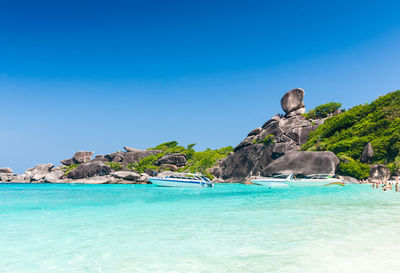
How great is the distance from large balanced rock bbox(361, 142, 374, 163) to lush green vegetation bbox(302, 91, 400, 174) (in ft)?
2.12

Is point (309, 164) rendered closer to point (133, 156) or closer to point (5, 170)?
point (133, 156)

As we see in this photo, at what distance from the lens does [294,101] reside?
6681 cm

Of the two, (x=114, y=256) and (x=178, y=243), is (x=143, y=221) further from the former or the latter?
(x=114, y=256)

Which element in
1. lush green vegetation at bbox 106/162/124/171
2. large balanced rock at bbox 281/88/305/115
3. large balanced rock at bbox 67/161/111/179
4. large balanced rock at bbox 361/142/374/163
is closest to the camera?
large balanced rock at bbox 361/142/374/163

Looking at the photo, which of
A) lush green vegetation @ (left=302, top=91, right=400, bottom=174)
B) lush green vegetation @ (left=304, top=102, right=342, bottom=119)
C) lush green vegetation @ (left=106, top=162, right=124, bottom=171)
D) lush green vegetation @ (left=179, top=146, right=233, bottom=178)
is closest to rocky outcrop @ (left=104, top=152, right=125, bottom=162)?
lush green vegetation @ (left=106, top=162, right=124, bottom=171)

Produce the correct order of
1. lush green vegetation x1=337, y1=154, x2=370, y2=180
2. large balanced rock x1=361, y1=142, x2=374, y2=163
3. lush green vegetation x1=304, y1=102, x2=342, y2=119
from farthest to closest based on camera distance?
lush green vegetation x1=304, y1=102, x2=342, y2=119 → large balanced rock x1=361, y1=142, x2=374, y2=163 → lush green vegetation x1=337, y1=154, x2=370, y2=180

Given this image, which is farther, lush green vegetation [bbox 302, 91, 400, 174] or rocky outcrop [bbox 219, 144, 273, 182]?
rocky outcrop [bbox 219, 144, 273, 182]

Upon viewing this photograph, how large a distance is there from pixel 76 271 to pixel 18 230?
5118mm

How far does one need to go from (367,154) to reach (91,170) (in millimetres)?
57054

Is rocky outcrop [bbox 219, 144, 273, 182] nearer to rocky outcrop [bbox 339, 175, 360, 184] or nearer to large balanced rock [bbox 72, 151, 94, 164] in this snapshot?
rocky outcrop [bbox 339, 175, 360, 184]

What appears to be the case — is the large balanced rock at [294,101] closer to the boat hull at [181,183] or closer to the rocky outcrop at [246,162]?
the rocky outcrop at [246,162]

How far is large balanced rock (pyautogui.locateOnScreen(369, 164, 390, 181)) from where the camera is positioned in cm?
3844

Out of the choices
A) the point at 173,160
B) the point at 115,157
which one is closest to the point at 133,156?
the point at 115,157

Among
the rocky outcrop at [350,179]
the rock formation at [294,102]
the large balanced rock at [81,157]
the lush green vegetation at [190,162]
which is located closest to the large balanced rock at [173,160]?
the lush green vegetation at [190,162]
